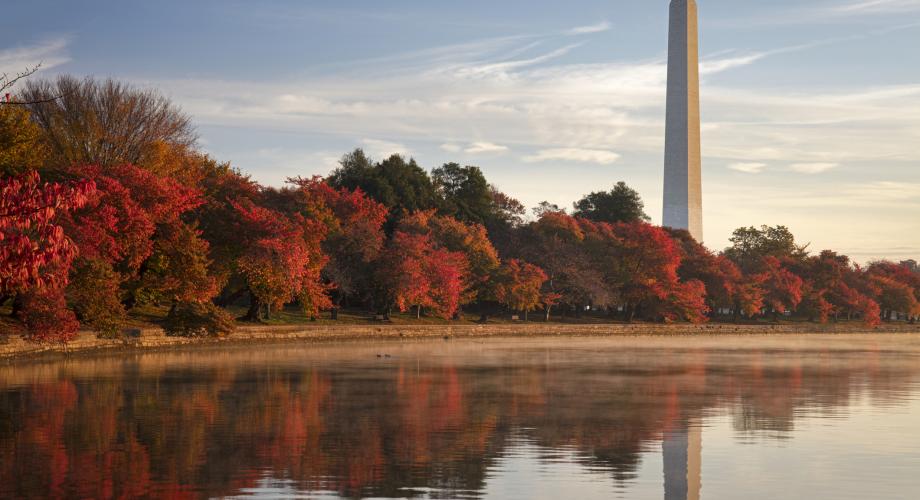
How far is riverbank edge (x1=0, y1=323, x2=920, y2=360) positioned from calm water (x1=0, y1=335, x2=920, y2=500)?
2907 mm

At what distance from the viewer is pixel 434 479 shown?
61.7 feet

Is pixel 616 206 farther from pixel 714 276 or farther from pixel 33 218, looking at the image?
pixel 33 218

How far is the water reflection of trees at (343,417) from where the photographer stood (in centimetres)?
1906

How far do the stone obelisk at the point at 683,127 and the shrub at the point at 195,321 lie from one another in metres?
70.3

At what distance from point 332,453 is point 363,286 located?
6419 cm

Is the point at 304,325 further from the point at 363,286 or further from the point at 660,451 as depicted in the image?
the point at 660,451

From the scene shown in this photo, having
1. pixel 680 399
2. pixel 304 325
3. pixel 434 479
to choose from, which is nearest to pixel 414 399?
pixel 680 399

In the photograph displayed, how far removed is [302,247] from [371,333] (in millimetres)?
10902

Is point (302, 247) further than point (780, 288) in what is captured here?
No

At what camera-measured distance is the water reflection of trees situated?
1906 cm

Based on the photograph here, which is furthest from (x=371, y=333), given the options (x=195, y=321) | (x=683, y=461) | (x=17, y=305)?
(x=683, y=461)

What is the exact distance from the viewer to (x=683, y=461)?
21.2 metres

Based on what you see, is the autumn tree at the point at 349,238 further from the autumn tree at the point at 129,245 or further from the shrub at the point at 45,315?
the shrub at the point at 45,315

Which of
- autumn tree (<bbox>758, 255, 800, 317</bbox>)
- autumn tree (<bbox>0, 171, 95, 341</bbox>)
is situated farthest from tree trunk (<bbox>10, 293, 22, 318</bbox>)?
autumn tree (<bbox>758, 255, 800, 317</bbox>)
